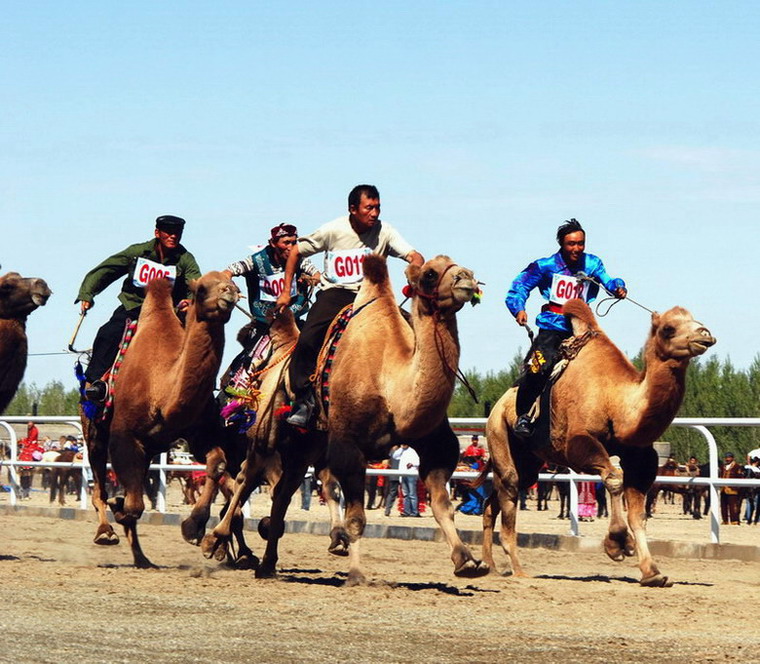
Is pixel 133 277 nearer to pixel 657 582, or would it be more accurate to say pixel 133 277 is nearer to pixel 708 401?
pixel 657 582

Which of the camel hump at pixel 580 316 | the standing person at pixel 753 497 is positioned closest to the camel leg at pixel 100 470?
the camel hump at pixel 580 316

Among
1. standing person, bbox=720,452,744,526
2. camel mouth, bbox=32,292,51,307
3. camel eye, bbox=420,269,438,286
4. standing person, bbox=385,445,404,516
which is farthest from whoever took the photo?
standing person, bbox=720,452,744,526

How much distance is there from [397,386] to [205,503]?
2.36 m

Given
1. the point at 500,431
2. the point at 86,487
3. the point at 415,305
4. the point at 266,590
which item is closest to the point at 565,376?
the point at 500,431

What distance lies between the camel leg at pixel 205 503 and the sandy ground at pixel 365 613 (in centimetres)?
32

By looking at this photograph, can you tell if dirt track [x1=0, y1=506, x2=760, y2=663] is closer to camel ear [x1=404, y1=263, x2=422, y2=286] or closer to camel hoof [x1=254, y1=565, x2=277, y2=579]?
camel hoof [x1=254, y1=565, x2=277, y2=579]

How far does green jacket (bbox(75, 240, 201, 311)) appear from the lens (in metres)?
13.1

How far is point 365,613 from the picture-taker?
28.7ft

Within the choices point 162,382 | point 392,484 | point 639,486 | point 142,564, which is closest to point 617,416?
point 639,486

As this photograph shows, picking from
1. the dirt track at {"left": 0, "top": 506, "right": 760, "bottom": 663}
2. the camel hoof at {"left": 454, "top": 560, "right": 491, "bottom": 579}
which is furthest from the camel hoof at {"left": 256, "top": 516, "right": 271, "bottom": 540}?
the camel hoof at {"left": 454, "top": 560, "right": 491, "bottom": 579}

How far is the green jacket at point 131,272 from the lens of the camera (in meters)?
13.1

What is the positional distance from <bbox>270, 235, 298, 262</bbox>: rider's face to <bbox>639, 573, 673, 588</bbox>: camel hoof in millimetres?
4072

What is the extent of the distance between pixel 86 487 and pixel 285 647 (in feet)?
53.5

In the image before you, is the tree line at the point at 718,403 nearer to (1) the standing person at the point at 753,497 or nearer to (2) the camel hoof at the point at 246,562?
(1) the standing person at the point at 753,497
